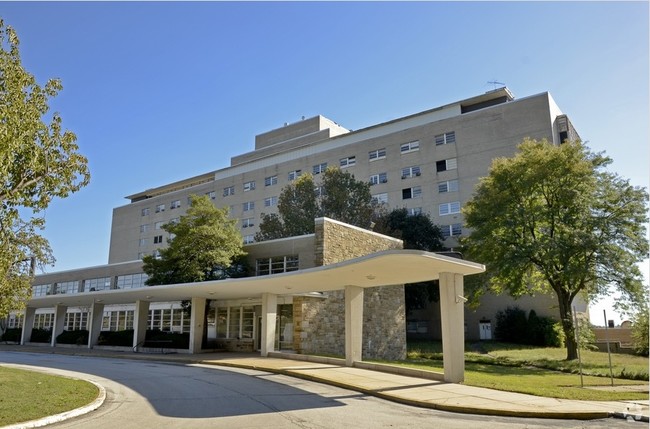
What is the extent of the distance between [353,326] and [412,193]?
107 ft

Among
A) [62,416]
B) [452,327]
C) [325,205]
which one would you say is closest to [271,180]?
[325,205]

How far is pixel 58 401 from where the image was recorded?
36.5ft

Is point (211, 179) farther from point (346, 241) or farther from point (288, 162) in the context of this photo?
point (346, 241)

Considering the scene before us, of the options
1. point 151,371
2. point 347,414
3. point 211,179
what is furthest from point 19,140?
point 211,179

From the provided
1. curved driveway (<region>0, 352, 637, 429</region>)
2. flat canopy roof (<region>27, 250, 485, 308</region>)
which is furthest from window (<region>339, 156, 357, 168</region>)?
curved driveway (<region>0, 352, 637, 429</region>)

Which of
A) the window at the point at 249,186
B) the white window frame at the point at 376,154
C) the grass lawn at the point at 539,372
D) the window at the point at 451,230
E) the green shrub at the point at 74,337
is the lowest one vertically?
the grass lawn at the point at 539,372

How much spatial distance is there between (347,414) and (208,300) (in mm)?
22547

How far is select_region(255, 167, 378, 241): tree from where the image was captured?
41.8 metres

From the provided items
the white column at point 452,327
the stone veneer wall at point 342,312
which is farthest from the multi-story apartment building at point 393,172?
the white column at point 452,327

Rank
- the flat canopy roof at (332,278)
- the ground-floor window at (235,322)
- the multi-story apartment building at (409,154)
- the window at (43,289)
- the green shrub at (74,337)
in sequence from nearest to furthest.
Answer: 1. the flat canopy roof at (332,278)
2. the ground-floor window at (235,322)
3. the green shrub at (74,337)
4. the multi-story apartment building at (409,154)
5. the window at (43,289)

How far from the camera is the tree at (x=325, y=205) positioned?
41781 millimetres

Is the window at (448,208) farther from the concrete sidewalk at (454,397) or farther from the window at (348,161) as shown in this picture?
the concrete sidewalk at (454,397)

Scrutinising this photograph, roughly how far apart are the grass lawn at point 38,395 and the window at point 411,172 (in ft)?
135

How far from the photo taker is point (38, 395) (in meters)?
11.6
